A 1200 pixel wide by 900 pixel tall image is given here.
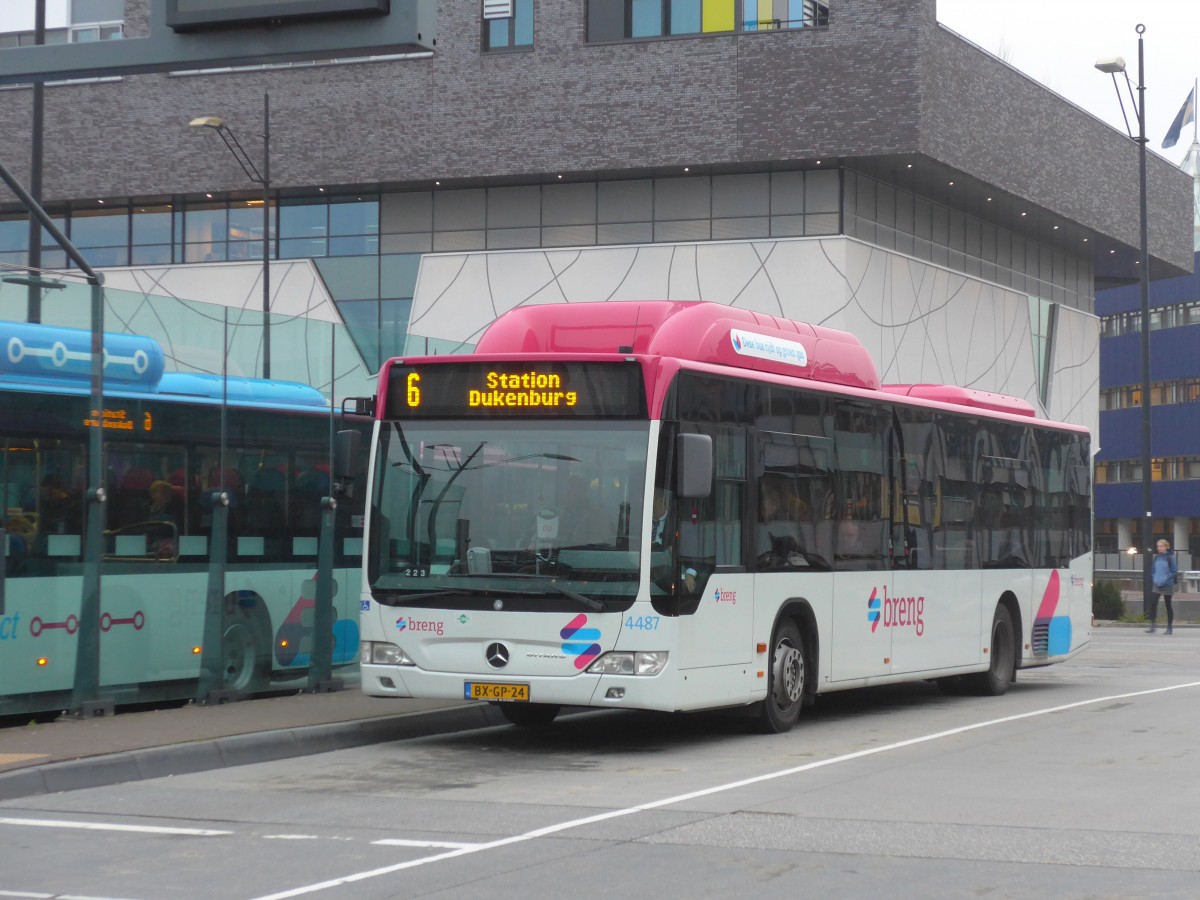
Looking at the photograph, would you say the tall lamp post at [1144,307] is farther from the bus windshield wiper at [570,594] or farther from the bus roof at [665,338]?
the bus windshield wiper at [570,594]

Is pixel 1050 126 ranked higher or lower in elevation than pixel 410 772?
higher

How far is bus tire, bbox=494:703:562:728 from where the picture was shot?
14.7 metres

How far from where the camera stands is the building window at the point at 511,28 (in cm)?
4350

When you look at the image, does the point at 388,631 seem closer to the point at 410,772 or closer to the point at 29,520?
the point at 410,772

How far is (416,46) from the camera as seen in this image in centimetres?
1095

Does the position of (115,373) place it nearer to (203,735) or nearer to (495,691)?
(203,735)

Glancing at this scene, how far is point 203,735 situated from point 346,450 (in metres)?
2.54

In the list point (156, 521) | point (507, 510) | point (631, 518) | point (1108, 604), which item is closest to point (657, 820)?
point (631, 518)

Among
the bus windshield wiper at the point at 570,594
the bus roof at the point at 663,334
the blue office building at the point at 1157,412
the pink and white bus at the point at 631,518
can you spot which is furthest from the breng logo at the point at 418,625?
the blue office building at the point at 1157,412

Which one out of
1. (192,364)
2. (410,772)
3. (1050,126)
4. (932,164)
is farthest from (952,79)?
(410,772)

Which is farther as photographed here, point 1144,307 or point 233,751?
point 1144,307

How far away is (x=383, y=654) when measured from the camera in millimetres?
12992

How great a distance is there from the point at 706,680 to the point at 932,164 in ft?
102

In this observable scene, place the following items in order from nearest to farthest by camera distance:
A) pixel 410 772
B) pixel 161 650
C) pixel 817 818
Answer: pixel 817 818
pixel 410 772
pixel 161 650
